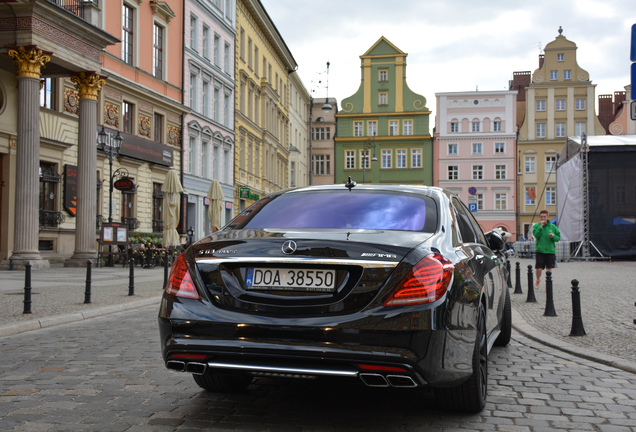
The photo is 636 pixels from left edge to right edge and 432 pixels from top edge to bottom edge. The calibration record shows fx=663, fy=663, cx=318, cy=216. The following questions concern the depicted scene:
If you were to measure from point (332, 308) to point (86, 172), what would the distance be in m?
19.8

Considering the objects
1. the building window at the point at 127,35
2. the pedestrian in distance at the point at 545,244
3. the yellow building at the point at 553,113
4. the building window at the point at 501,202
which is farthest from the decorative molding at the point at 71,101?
the building window at the point at 501,202

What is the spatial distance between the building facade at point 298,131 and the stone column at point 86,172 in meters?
37.4

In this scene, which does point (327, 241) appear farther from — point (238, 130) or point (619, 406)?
point (238, 130)

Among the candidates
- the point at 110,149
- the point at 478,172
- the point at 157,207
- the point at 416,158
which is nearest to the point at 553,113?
the point at 478,172

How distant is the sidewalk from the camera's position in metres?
7.21

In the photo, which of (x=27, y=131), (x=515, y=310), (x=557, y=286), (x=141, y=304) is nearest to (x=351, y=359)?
(x=515, y=310)

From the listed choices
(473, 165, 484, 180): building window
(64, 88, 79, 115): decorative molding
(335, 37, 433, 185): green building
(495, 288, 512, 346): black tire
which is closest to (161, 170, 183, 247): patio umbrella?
(64, 88, 79, 115): decorative molding

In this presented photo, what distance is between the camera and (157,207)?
31.0 metres

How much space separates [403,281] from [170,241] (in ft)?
71.0

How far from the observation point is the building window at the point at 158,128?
102 ft

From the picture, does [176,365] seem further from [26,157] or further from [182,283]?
[26,157]

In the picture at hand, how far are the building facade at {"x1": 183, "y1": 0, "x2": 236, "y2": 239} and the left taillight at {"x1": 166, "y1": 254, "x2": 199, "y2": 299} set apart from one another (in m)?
30.4

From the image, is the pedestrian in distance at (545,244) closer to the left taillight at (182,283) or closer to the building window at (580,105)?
the left taillight at (182,283)

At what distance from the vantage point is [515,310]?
10789 millimetres
